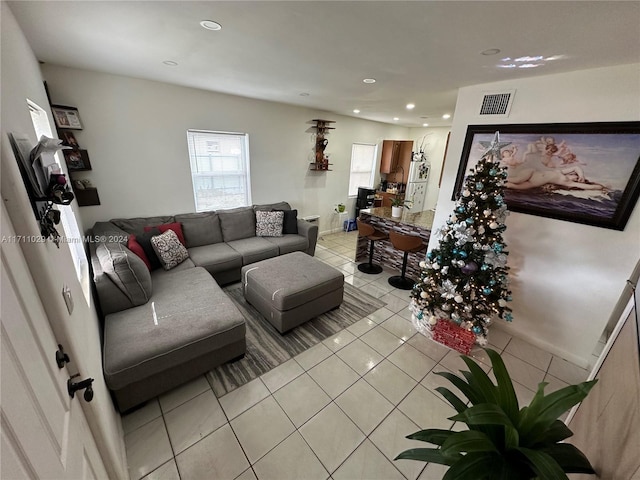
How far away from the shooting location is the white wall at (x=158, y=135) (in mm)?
2736

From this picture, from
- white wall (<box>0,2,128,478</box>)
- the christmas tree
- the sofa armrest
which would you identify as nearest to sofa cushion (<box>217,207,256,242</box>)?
the sofa armrest

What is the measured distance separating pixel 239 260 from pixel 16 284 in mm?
2628

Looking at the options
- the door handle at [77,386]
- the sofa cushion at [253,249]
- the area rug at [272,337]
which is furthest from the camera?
the sofa cushion at [253,249]

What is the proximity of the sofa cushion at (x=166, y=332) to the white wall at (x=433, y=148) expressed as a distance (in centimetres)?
575

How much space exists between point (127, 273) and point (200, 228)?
1500mm

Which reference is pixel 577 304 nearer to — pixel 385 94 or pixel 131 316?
pixel 385 94

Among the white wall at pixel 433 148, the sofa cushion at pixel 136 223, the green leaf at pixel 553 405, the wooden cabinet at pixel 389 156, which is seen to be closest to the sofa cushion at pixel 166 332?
the sofa cushion at pixel 136 223

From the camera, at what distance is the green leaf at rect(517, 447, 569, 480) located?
658mm

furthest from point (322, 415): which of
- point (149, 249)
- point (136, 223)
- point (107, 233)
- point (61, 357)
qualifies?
point (136, 223)

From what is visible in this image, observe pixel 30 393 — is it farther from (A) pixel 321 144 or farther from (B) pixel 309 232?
(A) pixel 321 144

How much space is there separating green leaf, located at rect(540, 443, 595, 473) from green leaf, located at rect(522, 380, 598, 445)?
0.07 m

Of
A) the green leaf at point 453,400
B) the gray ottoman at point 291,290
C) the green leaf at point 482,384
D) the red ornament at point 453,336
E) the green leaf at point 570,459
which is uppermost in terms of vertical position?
the green leaf at point 482,384

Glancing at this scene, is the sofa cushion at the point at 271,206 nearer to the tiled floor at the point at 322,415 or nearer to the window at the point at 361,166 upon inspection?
the window at the point at 361,166

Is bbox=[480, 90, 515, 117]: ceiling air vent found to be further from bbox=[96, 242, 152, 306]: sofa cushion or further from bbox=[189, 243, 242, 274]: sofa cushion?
bbox=[96, 242, 152, 306]: sofa cushion
